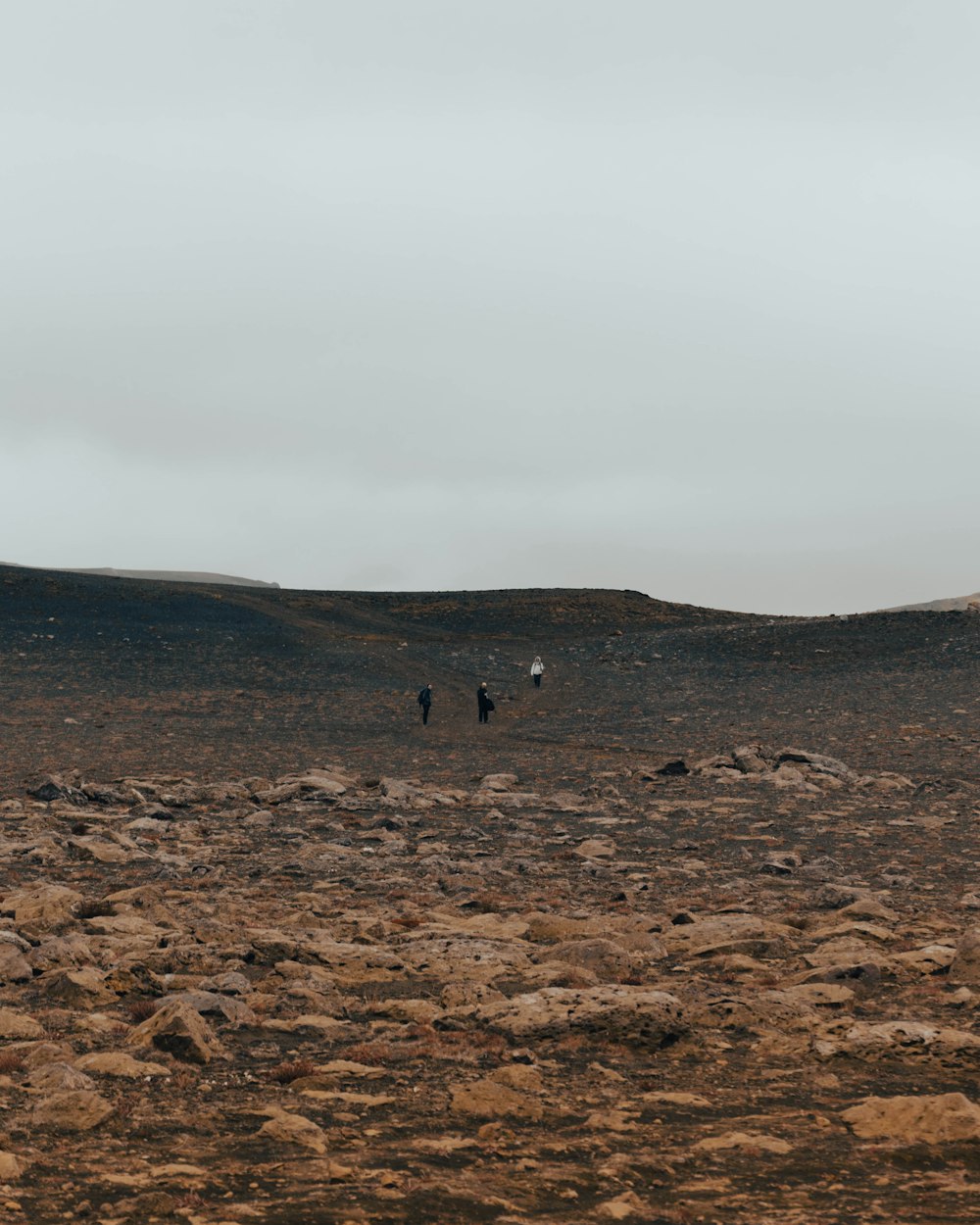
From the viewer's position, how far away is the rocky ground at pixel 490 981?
7148 mm

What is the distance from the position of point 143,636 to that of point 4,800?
29.5 meters

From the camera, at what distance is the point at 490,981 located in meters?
11.4

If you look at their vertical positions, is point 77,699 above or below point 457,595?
below

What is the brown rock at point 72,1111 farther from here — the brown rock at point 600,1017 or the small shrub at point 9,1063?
the brown rock at point 600,1017

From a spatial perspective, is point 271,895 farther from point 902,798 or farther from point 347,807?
point 902,798

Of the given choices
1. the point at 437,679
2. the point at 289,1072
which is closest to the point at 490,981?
the point at 289,1072

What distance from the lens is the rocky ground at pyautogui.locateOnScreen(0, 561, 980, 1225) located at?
7.15 m

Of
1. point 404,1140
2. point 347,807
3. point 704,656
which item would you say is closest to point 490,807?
point 347,807

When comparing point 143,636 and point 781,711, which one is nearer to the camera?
point 781,711

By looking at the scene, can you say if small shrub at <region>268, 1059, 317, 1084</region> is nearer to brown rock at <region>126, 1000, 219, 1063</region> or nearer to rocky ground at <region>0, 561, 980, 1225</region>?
rocky ground at <region>0, 561, 980, 1225</region>

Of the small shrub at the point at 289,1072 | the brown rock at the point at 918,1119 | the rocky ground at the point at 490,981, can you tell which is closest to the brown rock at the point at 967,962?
the rocky ground at the point at 490,981

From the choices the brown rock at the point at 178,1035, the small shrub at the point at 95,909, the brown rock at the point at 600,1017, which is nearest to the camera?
the brown rock at the point at 178,1035

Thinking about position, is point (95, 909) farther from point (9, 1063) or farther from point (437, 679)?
point (437, 679)

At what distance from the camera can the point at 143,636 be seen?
51.5m
